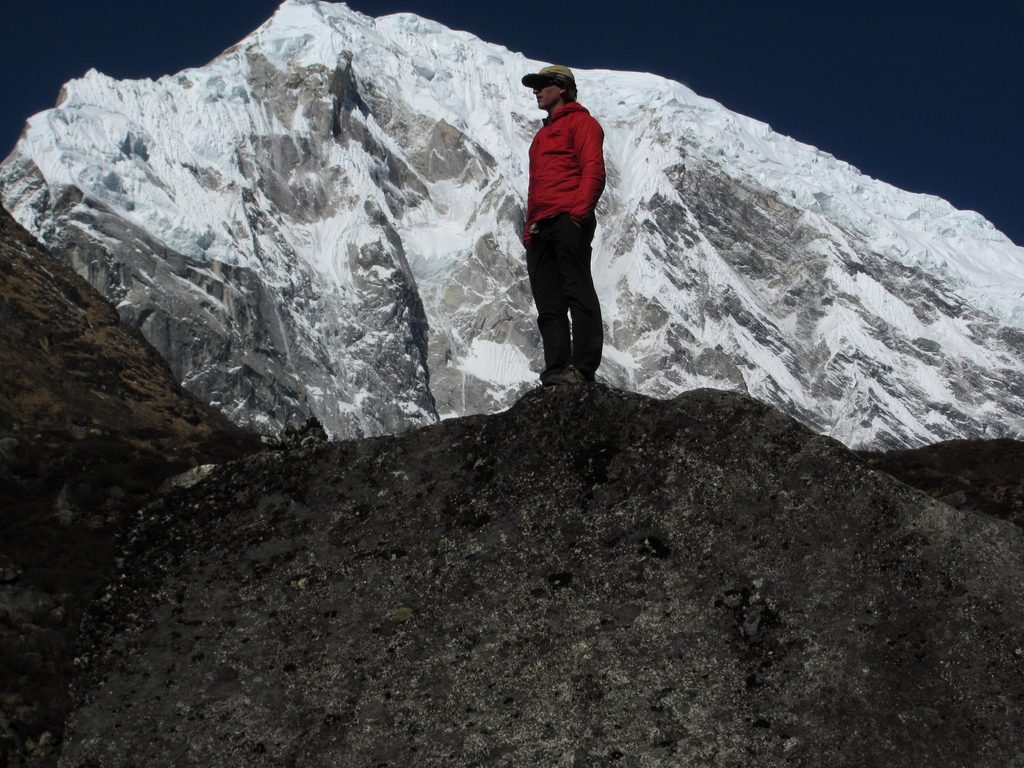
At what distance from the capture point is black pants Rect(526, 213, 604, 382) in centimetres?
1095

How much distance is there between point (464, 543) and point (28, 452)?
6.24 meters

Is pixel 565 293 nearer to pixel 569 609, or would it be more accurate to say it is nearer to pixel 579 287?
pixel 579 287

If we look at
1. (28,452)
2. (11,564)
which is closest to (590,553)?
(11,564)

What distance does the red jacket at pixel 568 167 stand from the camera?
10867mm

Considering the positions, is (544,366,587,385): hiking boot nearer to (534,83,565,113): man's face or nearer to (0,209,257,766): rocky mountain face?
(534,83,565,113): man's face

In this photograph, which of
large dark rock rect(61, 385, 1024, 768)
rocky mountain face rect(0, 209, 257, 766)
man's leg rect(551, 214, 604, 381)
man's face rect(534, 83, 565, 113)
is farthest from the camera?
man's face rect(534, 83, 565, 113)

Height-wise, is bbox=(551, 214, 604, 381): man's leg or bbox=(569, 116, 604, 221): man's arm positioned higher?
bbox=(569, 116, 604, 221): man's arm

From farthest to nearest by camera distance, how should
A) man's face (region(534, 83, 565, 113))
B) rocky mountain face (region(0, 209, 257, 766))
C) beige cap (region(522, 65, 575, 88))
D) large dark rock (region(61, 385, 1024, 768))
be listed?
man's face (region(534, 83, 565, 113)), beige cap (region(522, 65, 575, 88)), rocky mountain face (region(0, 209, 257, 766)), large dark rock (region(61, 385, 1024, 768))

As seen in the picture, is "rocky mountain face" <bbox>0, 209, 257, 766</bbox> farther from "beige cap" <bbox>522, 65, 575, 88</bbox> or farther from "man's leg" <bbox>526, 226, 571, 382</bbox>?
"beige cap" <bbox>522, 65, 575, 88</bbox>

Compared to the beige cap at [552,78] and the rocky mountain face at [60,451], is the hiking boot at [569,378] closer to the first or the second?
the beige cap at [552,78]

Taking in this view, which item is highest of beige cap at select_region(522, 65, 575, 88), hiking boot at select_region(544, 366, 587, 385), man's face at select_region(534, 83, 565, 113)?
beige cap at select_region(522, 65, 575, 88)

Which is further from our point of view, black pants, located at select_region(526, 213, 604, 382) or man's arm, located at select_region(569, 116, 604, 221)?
black pants, located at select_region(526, 213, 604, 382)

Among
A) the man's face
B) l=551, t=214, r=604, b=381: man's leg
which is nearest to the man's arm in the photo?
l=551, t=214, r=604, b=381: man's leg

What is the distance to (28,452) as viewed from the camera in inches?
547
